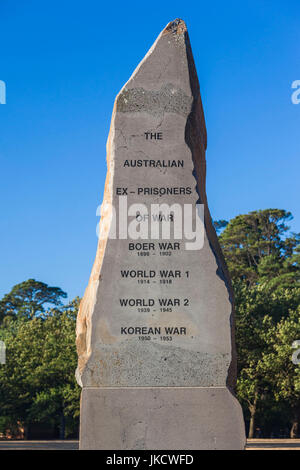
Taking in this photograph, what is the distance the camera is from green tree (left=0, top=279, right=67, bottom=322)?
213 ft

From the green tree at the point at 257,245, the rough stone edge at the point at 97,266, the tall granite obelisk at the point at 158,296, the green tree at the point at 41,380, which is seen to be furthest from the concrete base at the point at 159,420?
the green tree at the point at 257,245

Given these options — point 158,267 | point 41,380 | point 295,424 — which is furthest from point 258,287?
point 158,267

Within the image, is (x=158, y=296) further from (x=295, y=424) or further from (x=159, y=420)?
(x=295, y=424)

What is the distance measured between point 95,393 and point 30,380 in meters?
26.2

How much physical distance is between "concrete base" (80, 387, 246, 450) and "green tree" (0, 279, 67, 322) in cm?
5580

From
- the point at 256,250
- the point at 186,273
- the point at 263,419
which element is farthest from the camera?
the point at 256,250

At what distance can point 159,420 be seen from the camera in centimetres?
869

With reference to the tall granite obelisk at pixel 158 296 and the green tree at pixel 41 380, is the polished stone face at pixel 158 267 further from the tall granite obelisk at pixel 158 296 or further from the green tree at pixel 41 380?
the green tree at pixel 41 380

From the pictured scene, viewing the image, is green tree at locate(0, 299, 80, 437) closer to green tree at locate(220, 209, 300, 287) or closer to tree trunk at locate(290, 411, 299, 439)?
tree trunk at locate(290, 411, 299, 439)

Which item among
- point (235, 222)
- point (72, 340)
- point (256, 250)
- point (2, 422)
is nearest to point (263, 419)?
point (72, 340)

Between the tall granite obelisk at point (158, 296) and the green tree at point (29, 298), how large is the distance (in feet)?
182

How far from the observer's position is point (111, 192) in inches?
381

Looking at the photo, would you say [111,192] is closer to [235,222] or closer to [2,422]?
[2,422]

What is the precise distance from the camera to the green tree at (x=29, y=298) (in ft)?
213
